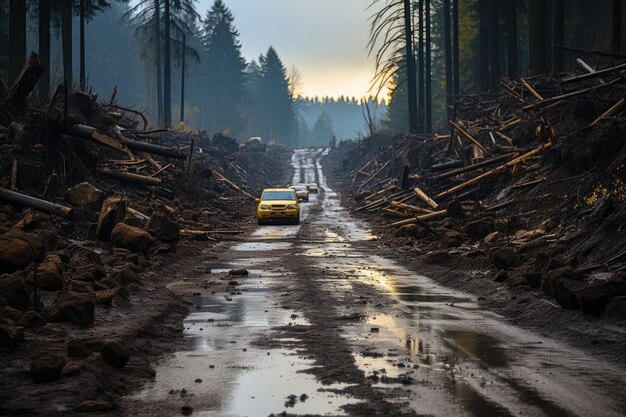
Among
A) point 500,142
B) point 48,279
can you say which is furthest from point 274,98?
point 48,279

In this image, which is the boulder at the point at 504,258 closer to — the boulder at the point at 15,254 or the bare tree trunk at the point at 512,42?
the boulder at the point at 15,254

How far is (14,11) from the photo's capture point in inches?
1232

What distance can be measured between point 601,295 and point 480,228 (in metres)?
10.8

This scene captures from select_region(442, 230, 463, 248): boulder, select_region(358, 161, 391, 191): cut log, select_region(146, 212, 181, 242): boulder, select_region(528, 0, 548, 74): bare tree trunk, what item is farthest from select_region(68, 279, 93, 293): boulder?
select_region(358, 161, 391, 191): cut log

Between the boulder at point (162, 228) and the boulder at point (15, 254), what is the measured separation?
871 centimetres

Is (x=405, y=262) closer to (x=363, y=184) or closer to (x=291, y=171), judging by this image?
(x=363, y=184)

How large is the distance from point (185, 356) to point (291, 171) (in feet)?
290

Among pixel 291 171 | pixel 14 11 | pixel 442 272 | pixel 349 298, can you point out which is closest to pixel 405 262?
pixel 442 272

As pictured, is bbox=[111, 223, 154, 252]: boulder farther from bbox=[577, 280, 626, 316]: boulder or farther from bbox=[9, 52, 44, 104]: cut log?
bbox=[577, 280, 626, 316]: boulder

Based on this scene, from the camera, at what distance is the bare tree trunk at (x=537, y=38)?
4166cm

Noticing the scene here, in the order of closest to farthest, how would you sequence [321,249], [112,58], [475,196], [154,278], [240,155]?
[154,278], [321,249], [475,196], [240,155], [112,58]

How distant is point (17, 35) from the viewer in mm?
31453

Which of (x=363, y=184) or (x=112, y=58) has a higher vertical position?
(x=112, y=58)

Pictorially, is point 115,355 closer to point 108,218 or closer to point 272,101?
point 108,218
